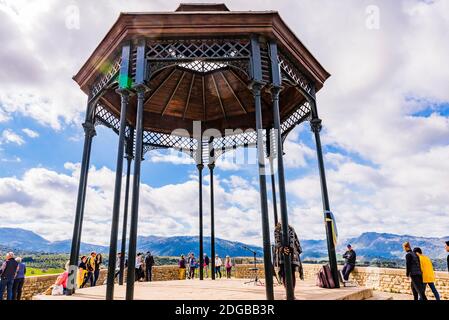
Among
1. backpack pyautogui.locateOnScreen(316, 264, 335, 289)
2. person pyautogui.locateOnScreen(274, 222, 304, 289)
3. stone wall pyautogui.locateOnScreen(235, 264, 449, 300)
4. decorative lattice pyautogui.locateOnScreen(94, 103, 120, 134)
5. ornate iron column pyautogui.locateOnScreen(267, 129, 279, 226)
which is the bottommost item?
stone wall pyautogui.locateOnScreen(235, 264, 449, 300)

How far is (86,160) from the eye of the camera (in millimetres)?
8359

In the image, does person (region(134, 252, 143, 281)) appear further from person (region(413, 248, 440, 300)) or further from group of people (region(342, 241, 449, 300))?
person (region(413, 248, 440, 300))

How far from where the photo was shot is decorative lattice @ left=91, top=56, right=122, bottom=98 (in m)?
7.68

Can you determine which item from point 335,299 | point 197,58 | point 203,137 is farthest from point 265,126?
point 335,299

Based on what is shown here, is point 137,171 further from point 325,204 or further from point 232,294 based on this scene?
point 325,204

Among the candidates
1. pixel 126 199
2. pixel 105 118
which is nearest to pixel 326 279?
pixel 126 199

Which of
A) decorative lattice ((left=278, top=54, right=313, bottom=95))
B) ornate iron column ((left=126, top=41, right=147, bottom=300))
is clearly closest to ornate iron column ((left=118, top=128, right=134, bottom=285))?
ornate iron column ((left=126, top=41, right=147, bottom=300))

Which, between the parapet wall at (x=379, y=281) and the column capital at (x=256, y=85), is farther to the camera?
the parapet wall at (x=379, y=281)

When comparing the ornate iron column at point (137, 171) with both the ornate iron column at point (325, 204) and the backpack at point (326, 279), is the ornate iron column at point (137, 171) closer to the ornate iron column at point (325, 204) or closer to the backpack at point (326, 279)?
the backpack at point (326, 279)

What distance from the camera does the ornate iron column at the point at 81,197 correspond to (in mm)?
7203

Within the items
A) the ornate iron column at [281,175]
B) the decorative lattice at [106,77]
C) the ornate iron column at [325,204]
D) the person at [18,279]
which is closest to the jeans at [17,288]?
the person at [18,279]

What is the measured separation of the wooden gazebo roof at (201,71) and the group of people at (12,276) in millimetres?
5544

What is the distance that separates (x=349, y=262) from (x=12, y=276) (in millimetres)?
10014

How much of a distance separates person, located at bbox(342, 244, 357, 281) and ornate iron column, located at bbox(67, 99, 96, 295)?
7620mm
